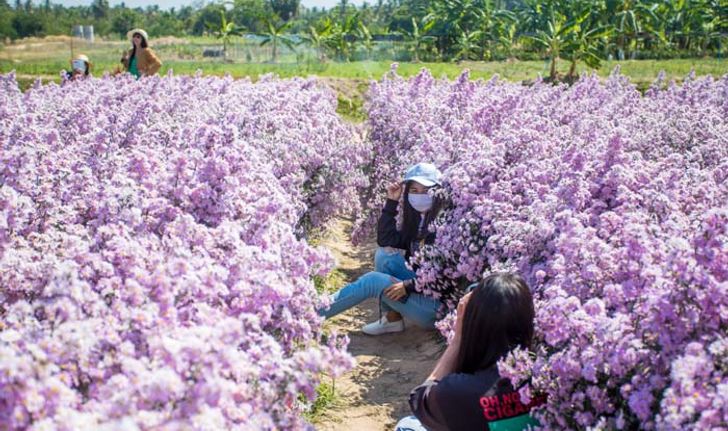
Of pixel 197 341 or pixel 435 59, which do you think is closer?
pixel 197 341

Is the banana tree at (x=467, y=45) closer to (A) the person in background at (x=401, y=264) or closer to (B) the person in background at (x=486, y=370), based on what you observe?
(A) the person in background at (x=401, y=264)

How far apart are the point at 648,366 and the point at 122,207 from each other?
268 cm

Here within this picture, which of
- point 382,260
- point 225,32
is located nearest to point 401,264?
point 382,260

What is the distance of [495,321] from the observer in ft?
10.4

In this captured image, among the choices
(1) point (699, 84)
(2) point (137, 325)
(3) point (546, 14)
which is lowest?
(2) point (137, 325)

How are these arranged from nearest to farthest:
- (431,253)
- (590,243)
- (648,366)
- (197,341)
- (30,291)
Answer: (197,341), (648,366), (30,291), (590,243), (431,253)

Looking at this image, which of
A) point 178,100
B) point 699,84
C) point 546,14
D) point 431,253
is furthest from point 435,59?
point 431,253

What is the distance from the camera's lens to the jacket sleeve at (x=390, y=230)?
6.01m

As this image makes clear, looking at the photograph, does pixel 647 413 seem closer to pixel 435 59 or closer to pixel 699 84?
pixel 699 84

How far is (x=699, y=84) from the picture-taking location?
1111cm

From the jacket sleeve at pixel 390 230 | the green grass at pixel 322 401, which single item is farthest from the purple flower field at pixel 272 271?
the green grass at pixel 322 401

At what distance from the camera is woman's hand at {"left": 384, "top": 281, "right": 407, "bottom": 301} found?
5523mm

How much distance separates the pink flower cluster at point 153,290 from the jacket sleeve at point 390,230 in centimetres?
71

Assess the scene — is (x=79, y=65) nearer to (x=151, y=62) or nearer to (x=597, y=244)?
(x=151, y=62)
